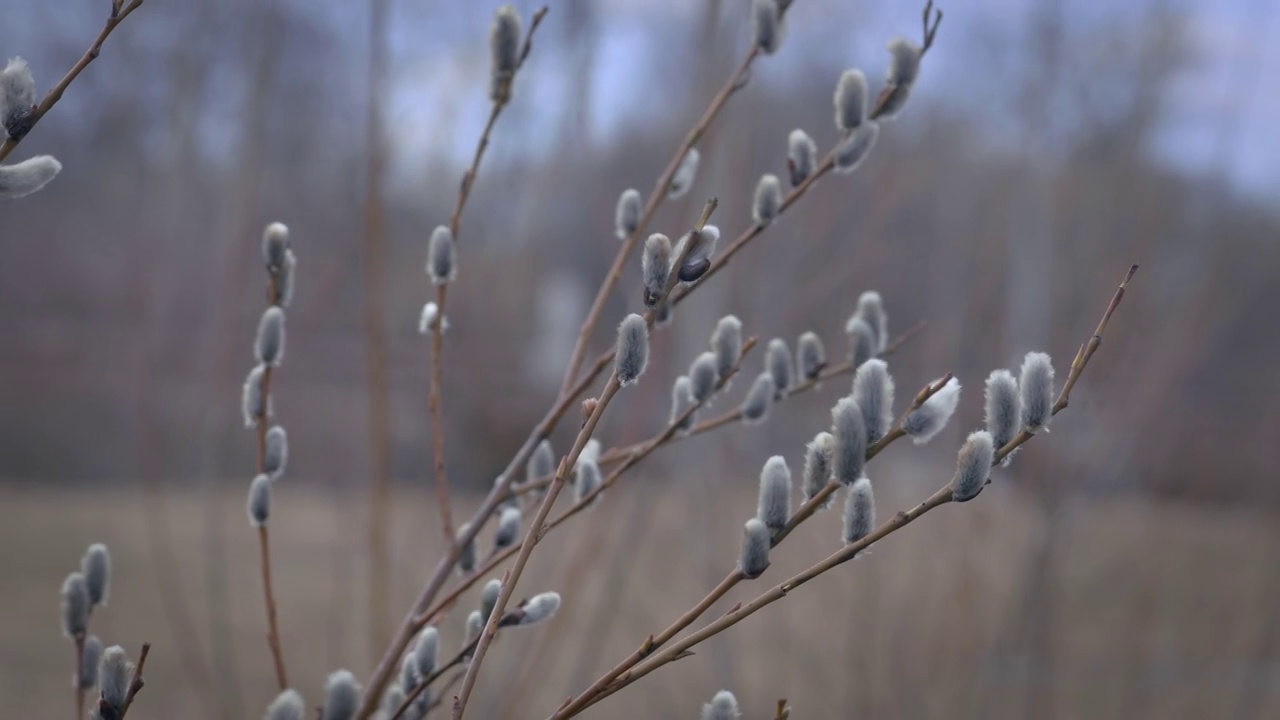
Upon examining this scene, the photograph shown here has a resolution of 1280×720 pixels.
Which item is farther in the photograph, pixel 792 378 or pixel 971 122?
pixel 971 122

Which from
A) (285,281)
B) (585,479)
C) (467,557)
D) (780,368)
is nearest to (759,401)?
(780,368)

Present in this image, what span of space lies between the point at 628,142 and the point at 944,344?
3.54 ft

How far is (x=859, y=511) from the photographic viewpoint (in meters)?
0.57

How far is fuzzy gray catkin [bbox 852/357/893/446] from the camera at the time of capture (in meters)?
0.56

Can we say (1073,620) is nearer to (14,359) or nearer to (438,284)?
(438,284)

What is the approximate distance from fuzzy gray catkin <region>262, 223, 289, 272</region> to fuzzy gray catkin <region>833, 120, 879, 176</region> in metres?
0.40

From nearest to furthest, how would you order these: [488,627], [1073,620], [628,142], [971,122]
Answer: [488,627]
[628,142]
[1073,620]
[971,122]

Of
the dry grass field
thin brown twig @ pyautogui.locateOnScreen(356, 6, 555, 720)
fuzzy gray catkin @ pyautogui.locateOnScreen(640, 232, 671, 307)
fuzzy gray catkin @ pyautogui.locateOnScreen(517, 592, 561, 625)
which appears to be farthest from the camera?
the dry grass field

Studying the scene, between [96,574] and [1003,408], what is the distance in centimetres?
57

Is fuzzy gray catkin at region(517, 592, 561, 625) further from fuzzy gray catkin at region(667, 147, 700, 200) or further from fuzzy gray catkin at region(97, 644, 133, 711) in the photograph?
fuzzy gray catkin at region(667, 147, 700, 200)

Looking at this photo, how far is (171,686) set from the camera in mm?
3885

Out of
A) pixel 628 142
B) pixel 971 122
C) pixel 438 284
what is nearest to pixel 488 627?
pixel 438 284

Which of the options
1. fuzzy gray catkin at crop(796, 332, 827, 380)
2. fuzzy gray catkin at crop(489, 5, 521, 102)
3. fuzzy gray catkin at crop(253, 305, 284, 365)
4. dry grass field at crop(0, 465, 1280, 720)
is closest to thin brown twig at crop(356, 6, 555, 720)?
fuzzy gray catkin at crop(489, 5, 521, 102)

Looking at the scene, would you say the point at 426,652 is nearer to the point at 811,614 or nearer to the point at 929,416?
the point at 929,416
